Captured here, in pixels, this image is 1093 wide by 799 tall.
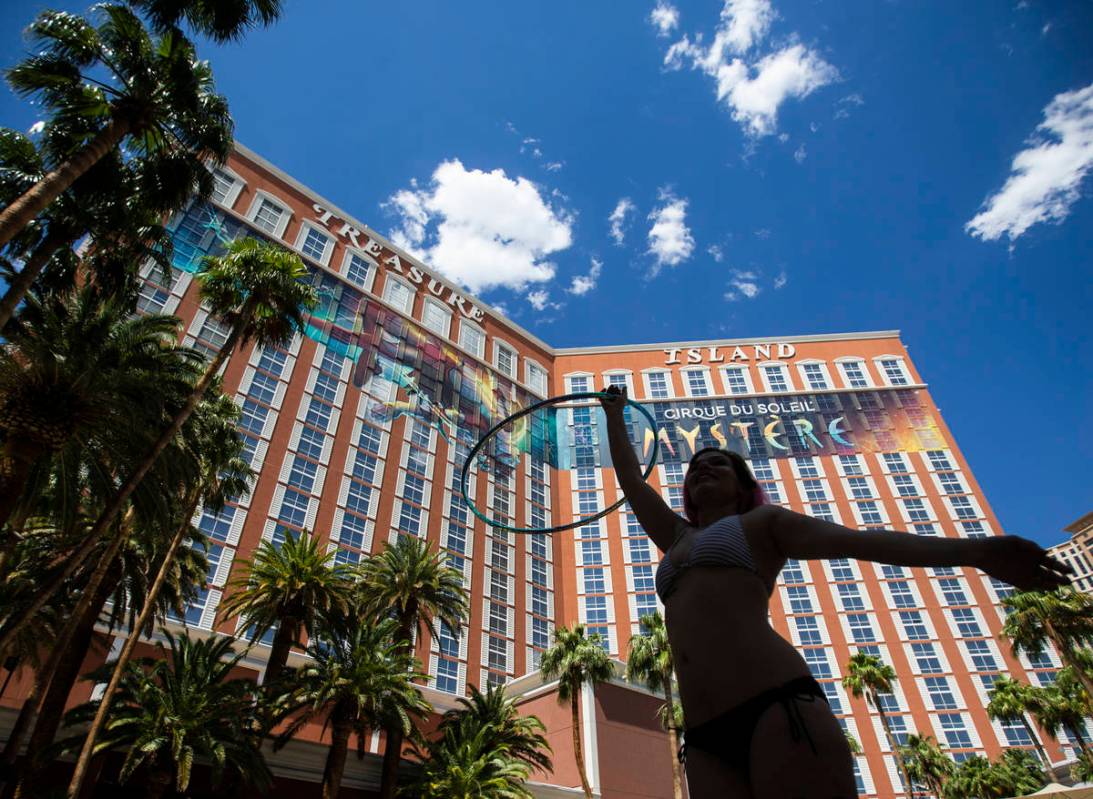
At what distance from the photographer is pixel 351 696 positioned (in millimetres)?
28703

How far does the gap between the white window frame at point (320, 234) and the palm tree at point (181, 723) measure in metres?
54.9

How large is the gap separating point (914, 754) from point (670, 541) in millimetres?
→ 67993

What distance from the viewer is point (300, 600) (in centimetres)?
3145

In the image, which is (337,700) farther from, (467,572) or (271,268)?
(467,572)

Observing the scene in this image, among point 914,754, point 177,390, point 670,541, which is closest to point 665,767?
point 914,754

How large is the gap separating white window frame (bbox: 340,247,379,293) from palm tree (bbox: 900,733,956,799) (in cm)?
7190

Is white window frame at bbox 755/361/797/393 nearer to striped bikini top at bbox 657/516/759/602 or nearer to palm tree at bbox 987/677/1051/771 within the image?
palm tree at bbox 987/677/1051/771

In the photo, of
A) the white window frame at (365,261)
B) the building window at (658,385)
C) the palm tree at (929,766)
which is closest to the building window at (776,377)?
the building window at (658,385)

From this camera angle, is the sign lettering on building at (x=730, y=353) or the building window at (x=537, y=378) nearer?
the building window at (x=537, y=378)

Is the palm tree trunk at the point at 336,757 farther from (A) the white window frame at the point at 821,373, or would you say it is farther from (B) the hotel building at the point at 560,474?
(A) the white window frame at the point at 821,373

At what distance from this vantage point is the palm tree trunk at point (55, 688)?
22.3 metres

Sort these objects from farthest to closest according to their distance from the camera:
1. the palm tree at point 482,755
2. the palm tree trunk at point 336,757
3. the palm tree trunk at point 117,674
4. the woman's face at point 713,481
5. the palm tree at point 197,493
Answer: the palm tree at point 482,755, the palm tree trunk at point 336,757, the palm tree at point 197,493, the palm tree trunk at point 117,674, the woman's face at point 713,481

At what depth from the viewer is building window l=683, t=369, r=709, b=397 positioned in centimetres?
9675

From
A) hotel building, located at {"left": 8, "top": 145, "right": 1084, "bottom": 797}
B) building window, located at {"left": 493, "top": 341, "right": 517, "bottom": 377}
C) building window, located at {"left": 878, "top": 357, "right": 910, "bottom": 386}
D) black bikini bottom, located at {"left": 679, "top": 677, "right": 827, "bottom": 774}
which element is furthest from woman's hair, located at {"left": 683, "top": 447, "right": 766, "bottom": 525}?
building window, located at {"left": 878, "top": 357, "right": 910, "bottom": 386}
